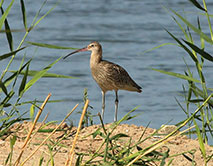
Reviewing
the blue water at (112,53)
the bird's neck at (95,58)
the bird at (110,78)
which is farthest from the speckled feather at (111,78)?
the blue water at (112,53)

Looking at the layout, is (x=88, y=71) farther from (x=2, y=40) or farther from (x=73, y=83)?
(x=2, y=40)

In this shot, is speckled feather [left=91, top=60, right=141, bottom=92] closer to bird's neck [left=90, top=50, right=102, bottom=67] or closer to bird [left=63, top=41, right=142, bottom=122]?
bird [left=63, top=41, right=142, bottom=122]

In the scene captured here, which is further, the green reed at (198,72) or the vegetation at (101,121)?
the green reed at (198,72)

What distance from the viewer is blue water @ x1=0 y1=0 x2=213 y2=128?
974 centimetres

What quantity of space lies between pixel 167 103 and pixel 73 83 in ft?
5.70

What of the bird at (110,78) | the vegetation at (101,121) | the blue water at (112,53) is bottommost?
the blue water at (112,53)

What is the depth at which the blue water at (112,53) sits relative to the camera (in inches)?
384

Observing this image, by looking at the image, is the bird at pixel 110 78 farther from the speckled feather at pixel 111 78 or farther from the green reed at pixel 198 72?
the green reed at pixel 198 72

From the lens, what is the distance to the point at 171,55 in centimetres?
1274

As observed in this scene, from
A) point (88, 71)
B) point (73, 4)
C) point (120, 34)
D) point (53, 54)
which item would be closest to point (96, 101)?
point (88, 71)

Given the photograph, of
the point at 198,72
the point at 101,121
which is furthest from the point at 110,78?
the point at 101,121

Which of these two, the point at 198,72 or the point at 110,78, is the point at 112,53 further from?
the point at 198,72

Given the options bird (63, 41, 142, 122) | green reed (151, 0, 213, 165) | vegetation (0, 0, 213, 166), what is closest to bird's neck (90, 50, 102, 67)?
bird (63, 41, 142, 122)

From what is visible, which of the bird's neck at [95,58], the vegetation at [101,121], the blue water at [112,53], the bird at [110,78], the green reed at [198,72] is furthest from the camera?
the bird's neck at [95,58]
